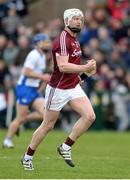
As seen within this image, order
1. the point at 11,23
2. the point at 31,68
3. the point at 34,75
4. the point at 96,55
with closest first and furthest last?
the point at 34,75 < the point at 31,68 < the point at 96,55 < the point at 11,23

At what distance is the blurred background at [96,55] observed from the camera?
81.8 feet

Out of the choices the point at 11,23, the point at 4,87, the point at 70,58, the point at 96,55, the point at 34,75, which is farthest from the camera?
the point at 11,23

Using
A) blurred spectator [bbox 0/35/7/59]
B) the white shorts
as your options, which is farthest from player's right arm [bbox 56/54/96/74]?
blurred spectator [bbox 0/35/7/59]

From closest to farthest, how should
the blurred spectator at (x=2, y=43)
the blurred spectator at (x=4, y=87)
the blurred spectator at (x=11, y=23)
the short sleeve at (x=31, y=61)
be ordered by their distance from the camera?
the short sleeve at (x=31, y=61), the blurred spectator at (x=4, y=87), the blurred spectator at (x=2, y=43), the blurred spectator at (x=11, y=23)

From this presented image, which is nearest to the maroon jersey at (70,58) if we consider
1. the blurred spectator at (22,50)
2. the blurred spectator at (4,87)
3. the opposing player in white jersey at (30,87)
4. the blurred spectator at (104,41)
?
the opposing player in white jersey at (30,87)

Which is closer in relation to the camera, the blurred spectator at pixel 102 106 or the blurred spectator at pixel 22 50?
the blurred spectator at pixel 102 106

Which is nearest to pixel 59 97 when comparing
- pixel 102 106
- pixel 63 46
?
pixel 63 46

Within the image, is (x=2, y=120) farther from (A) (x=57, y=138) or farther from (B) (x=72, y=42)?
(B) (x=72, y=42)

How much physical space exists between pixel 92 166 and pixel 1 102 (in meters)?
11.2

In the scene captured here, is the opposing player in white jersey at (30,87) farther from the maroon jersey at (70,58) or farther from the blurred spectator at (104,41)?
the blurred spectator at (104,41)

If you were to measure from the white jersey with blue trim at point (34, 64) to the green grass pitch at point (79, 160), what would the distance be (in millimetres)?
1422

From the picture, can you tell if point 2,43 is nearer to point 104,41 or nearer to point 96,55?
point 96,55

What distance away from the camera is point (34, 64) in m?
17.6

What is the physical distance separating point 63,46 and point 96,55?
12617 mm
